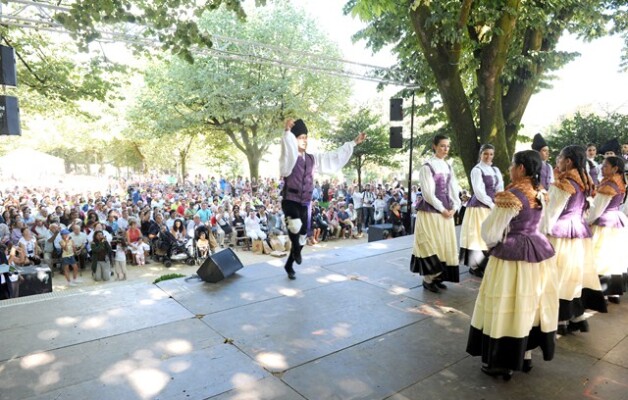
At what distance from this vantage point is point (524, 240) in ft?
9.53

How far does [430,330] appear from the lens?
12.3ft

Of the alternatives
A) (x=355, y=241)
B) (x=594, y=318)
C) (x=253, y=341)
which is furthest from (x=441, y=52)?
(x=355, y=241)

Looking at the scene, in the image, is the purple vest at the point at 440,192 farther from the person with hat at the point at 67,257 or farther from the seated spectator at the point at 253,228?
the seated spectator at the point at 253,228

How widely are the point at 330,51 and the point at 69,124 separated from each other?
24134 millimetres

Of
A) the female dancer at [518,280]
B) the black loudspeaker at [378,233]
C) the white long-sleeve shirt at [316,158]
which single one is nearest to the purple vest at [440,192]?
the white long-sleeve shirt at [316,158]

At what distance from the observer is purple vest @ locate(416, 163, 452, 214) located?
15.7 feet

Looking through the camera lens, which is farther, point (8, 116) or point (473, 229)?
point (8, 116)

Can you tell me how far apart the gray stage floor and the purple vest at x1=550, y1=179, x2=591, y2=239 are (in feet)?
2.97

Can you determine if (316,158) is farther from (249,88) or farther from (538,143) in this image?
(249,88)

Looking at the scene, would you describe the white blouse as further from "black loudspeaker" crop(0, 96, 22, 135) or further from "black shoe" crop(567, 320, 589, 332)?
"black loudspeaker" crop(0, 96, 22, 135)

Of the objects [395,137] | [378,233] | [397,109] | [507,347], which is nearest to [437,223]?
[507,347]

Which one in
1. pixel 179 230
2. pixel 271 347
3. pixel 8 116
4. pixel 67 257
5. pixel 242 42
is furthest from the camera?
pixel 179 230

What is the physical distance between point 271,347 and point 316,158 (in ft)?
8.18

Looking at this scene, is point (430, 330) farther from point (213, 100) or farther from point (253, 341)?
point (213, 100)
